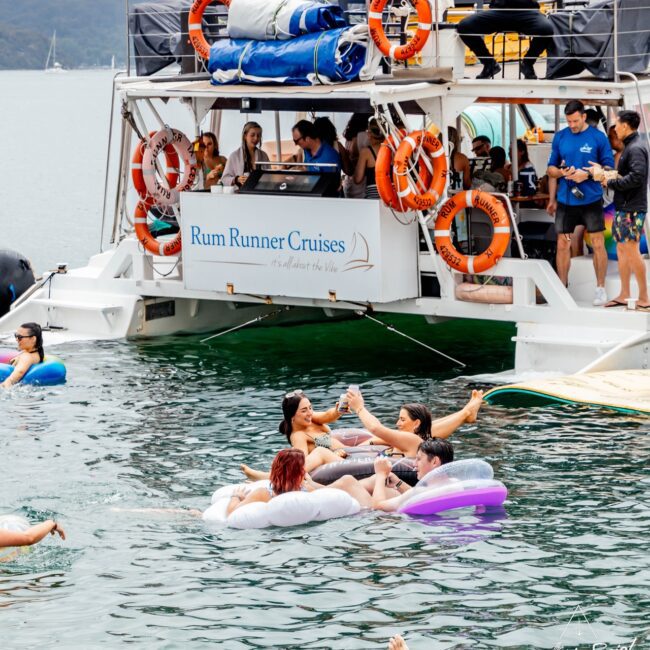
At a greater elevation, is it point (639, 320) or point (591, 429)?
point (639, 320)

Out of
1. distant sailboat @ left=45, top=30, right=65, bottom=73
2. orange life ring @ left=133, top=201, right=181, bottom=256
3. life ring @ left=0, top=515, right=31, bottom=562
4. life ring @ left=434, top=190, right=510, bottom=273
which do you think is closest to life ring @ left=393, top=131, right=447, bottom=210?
life ring @ left=434, top=190, right=510, bottom=273

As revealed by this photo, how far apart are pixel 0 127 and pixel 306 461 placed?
281 feet

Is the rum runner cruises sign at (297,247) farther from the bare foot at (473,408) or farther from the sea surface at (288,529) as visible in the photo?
the bare foot at (473,408)

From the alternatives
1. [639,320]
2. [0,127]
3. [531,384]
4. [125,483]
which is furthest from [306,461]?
[0,127]

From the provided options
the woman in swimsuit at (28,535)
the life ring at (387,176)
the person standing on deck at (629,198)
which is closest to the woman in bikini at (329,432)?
the woman in swimsuit at (28,535)

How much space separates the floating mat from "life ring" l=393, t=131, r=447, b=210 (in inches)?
89.4

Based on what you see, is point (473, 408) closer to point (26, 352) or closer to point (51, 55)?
point (26, 352)

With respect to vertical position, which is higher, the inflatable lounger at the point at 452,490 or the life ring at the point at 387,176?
the life ring at the point at 387,176

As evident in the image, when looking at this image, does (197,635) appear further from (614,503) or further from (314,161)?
(314,161)

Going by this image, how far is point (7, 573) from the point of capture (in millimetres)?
10164

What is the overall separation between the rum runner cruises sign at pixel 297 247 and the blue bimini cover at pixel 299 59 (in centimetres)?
133

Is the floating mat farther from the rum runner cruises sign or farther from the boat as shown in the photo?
the rum runner cruises sign

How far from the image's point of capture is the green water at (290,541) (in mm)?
9305

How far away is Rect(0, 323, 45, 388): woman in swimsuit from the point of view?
15.7 meters
